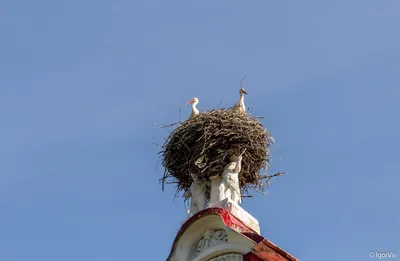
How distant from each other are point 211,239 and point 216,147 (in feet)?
6.65

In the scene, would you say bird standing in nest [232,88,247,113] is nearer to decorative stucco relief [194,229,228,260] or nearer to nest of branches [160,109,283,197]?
nest of branches [160,109,283,197]

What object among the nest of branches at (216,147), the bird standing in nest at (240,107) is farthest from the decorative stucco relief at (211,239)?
the bird standing in nest at (240,107)

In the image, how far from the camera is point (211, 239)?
12.7 metres

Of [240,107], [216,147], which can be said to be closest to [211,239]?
[216,147]

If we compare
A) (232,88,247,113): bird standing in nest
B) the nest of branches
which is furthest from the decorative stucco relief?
(232,88,247,113): bird standing in nest

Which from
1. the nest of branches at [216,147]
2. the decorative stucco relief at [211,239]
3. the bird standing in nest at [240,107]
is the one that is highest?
the bird standing in nest at [240,107]

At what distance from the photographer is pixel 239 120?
15.0m

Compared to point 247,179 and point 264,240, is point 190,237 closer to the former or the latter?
point 264,240

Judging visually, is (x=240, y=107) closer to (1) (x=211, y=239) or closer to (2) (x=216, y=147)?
(2) (x=216, y=147)

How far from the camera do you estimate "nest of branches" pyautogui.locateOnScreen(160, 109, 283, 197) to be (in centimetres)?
1431

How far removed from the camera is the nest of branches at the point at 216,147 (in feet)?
47.0

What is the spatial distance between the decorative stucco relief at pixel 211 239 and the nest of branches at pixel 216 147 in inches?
57.1

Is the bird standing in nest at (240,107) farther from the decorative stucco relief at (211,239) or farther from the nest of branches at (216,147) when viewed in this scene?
the decorative stucco relief at (211,239)

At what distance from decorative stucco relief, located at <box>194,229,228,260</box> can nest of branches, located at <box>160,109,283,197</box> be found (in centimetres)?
145
